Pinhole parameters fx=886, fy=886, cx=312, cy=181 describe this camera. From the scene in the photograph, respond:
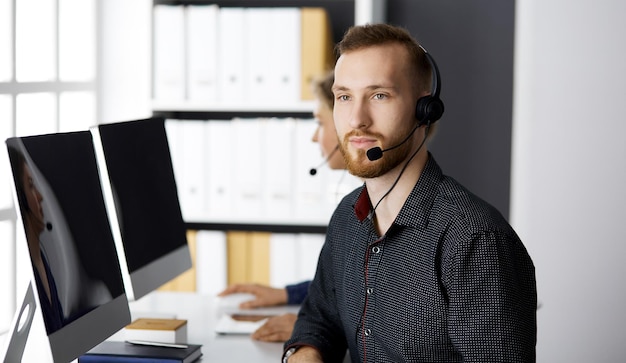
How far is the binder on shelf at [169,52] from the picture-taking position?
323cm

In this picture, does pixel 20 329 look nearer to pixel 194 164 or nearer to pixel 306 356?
pixel 306 356

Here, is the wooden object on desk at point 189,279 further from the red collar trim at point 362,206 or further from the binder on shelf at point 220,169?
the red collar trim at point 362,206

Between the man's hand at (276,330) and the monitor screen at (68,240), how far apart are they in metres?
0.46

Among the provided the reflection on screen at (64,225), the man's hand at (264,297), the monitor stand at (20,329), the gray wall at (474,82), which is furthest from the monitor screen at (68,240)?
the gray wall at (474,82)

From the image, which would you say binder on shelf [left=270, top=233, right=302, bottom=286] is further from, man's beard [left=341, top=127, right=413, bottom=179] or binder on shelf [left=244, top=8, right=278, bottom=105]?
man's beard [left=341, top=127, right=413, bottom=179]

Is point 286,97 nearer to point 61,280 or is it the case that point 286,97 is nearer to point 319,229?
point 319,229

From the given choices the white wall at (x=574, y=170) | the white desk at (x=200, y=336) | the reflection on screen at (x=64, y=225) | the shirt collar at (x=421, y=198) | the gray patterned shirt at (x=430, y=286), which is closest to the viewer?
the reflection on screen at (x=64, y=225)

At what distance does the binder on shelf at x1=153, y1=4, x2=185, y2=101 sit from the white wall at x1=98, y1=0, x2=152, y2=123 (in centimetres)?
4

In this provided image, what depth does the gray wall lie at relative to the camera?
3484 mm

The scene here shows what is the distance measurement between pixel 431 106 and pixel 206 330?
34.4 inches

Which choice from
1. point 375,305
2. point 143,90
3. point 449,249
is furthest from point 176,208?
point 143,90

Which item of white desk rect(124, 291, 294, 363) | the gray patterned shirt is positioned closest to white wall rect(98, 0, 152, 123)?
white desk rect(124, 291, 294, 363)

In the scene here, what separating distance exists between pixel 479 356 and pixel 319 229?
77.1 inches

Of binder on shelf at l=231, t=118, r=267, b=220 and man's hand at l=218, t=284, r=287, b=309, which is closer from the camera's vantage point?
man's hand at l=218, t=284, r=287, b=309
